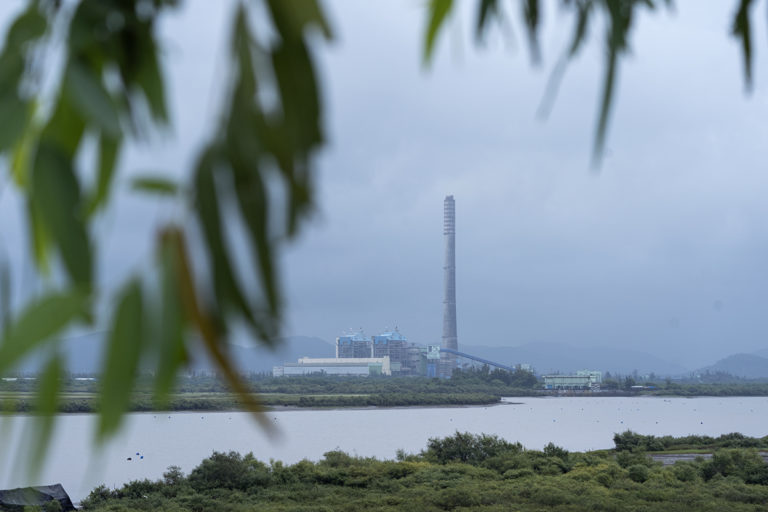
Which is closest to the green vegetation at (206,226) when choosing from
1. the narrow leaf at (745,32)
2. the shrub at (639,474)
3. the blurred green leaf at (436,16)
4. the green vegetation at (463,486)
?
the blurred green leaf at (436,16)

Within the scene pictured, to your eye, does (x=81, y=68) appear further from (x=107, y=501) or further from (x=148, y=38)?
(x=107, y=501)

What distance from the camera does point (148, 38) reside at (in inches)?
17.5

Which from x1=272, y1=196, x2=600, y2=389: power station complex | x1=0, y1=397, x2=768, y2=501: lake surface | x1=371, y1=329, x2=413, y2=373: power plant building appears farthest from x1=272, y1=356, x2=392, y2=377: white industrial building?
x1=0, y1=397, x2=768, y2=501: lake surface

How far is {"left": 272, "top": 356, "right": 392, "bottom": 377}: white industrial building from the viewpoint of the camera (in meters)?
56.8

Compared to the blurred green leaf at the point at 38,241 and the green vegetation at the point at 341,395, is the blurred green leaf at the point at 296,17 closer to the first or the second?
the blurred green leaf at the point at 38,241

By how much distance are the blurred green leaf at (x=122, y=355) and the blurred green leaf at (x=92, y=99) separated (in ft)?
0.30

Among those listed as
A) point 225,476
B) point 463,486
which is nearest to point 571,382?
point 225,476

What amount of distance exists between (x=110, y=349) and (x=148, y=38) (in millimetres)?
205

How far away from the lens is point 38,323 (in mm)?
322

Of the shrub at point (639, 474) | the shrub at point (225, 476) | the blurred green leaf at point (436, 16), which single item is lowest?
the shrub at point (225, 476)

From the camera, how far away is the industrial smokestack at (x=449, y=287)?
5681cm

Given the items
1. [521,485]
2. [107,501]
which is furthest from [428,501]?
[107,501]

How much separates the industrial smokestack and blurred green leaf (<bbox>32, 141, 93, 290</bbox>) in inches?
2176

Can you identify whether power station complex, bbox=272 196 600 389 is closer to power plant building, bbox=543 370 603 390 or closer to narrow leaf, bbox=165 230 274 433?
power plant building, bbox=543 370 603 390
